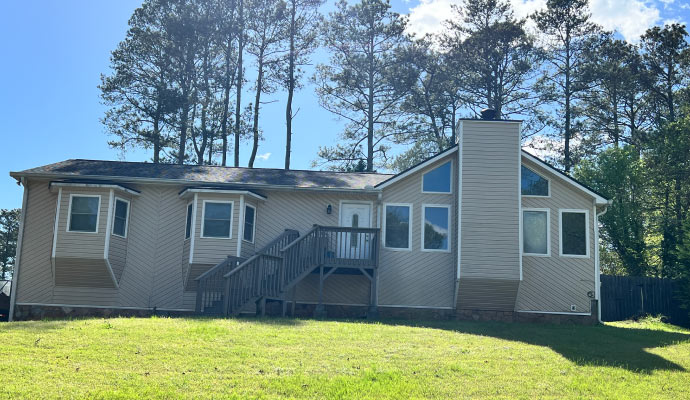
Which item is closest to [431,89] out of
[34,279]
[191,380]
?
[34,279]

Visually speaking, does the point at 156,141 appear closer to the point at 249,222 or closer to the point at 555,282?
the point at 249,222

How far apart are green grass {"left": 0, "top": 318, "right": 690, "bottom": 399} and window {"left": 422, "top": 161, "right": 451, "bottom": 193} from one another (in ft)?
20.3

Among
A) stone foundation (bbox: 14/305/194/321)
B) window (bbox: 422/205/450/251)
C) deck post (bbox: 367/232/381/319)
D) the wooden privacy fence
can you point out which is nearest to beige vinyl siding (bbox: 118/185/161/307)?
stone foundation (bbox: 14/305/194/321)

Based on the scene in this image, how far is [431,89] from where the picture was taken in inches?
1224

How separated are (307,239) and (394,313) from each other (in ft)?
10.7

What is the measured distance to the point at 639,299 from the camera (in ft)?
69.8

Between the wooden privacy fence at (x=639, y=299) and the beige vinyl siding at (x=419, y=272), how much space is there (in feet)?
20.8

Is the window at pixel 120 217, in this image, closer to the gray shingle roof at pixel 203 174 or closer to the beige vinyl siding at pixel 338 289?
the gray shingle roof at pixel 203 174

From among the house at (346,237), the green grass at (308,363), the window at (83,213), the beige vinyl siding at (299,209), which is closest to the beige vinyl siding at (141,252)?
the house at (346,237)

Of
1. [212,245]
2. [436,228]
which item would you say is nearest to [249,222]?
[212,245]

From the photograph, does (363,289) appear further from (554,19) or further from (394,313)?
(554,19)

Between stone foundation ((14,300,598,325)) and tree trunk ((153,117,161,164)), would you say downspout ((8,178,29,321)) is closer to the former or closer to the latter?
stone foundation ((14,300,598,325))

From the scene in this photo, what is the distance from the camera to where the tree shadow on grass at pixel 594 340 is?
10.8m

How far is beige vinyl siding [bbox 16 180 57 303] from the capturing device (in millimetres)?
17938
